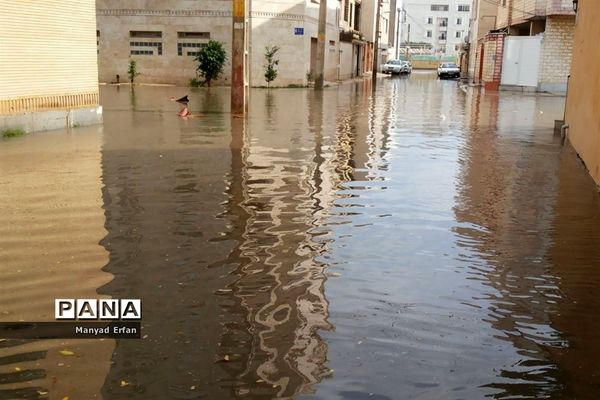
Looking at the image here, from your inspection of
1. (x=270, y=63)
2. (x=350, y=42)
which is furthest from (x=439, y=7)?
(x=270, y=63)

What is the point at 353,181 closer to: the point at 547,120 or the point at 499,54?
the point at 547,120

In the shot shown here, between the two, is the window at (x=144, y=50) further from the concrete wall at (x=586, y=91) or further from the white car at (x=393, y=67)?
the white car at (x=393, y=67)

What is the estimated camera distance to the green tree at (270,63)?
35156mm

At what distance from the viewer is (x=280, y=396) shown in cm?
352

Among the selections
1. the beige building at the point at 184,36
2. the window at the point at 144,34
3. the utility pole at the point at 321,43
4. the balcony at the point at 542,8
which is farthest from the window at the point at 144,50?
the balcony at the point at 542,8

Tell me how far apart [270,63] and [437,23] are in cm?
9104

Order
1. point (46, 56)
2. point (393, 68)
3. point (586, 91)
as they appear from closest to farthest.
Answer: point (586, 91), point (46, 56), point (393, 68)

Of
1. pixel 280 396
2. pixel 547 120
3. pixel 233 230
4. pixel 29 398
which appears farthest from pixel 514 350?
pixel 547 120

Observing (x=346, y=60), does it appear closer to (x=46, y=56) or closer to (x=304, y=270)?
(x=46, y=56)

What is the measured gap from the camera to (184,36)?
3569 cm

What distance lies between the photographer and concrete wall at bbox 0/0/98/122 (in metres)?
12.4

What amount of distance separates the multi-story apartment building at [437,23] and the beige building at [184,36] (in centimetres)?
8443

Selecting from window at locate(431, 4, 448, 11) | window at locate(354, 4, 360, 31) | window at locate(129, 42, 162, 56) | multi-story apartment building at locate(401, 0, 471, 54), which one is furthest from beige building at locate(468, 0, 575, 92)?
window at locate(431, 4, 448, 11)

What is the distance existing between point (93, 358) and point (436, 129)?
44.6 feet
